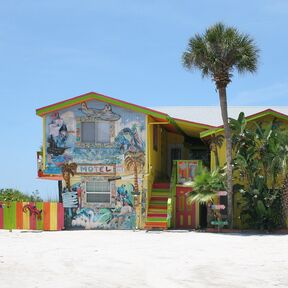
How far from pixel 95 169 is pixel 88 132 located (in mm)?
1732

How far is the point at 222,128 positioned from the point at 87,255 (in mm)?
11422

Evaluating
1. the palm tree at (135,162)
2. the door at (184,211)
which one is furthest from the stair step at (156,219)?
the palm tree at (135,162)

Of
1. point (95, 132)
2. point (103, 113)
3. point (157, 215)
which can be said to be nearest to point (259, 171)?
point (157, 215)

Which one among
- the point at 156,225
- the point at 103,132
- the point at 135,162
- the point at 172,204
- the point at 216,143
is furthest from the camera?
the point at 103,132

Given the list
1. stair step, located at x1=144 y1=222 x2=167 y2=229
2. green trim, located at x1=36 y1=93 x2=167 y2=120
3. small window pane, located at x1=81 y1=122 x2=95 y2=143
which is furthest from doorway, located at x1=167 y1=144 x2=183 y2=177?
stair step, located at x1=144 y1=222 x2=167 y2=229

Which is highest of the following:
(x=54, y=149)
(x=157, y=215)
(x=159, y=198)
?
(x=54, y=149)

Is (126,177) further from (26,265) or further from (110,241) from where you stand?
(26,265)

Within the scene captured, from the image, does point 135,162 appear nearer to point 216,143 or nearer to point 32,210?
point 216,143

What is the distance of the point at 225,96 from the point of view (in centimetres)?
2455

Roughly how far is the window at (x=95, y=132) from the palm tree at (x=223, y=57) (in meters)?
4.87

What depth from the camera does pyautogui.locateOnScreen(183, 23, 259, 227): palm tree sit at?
23.8 meters

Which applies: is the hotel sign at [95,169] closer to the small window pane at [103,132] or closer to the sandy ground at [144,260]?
the small window pane at [103,132]

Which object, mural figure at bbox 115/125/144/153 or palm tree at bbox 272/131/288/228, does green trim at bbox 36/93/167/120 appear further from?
palm tree at bbox 272/131/288/228

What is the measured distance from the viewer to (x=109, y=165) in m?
26.4
